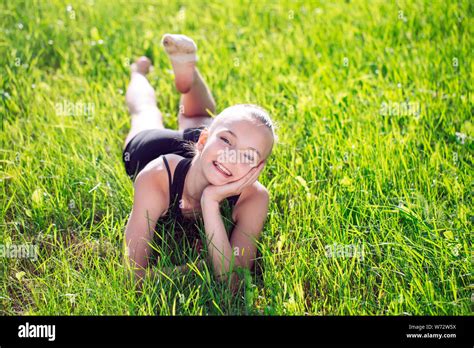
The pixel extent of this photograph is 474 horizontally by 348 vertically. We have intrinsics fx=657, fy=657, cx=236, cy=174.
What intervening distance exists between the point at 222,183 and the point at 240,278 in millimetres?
421

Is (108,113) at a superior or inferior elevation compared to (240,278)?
superior

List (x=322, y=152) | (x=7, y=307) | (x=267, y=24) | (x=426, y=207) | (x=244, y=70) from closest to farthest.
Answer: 1. (x=7, y=307)
2. (x=426, y=207)
3. (x=322, y=152)
4. (x=244, y=70)
5. (x=267, y=24)

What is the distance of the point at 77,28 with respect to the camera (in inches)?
199

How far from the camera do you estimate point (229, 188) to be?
114 inches

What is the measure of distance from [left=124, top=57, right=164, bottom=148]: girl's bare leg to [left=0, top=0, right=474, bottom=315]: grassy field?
10cm

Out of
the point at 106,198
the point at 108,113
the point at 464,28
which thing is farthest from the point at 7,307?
the point at 464,28

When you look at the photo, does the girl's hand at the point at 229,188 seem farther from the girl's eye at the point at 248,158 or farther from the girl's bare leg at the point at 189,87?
the girl's bare leg at the point at 189,87

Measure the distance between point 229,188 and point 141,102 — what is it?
1.44m

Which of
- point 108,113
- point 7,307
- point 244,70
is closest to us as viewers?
point 7,307

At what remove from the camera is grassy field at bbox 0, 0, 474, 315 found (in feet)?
9.11

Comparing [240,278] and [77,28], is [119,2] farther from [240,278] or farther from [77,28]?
[240,278]

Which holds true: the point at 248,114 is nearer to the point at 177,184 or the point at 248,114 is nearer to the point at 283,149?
the point at 177,184

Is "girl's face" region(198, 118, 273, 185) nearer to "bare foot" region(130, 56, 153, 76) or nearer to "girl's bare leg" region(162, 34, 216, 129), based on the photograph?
"girl's bare leg" region(162, 34, 216, 129)

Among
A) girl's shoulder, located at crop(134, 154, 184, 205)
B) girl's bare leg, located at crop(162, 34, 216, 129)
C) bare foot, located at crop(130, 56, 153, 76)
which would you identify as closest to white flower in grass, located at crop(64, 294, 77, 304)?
girl's shoulder, located at crop(134, 154, 184, 205)
